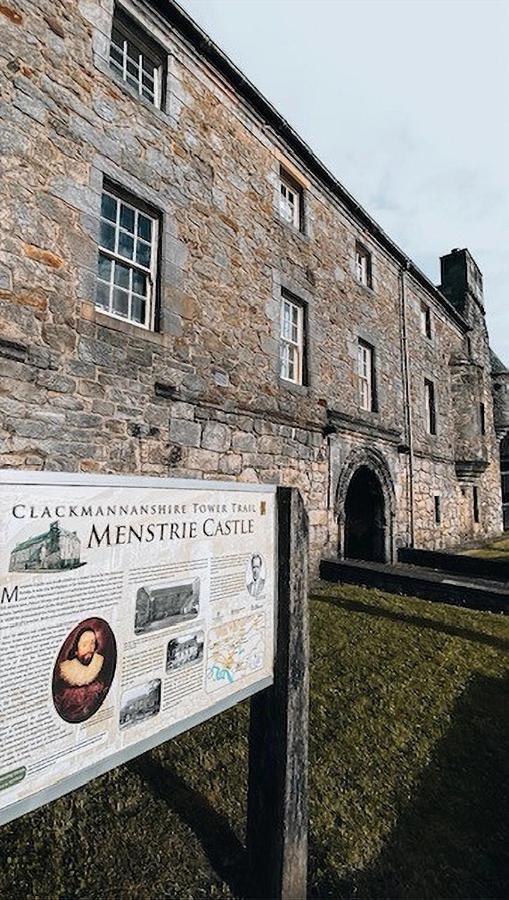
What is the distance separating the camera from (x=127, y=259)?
19.6 feet

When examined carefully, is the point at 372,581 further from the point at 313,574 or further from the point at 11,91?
the point at 11,91

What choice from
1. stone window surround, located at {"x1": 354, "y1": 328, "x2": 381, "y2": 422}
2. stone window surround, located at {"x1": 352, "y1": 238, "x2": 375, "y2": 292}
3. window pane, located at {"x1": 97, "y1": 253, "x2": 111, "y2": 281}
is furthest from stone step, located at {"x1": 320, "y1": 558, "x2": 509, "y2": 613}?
stone window surround, located at {"x1": 352, "y1": 238, "x2": 375, "y2": 292}

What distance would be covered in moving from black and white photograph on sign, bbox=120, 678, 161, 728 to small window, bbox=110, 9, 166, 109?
763cm

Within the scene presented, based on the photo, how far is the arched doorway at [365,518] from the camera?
425 inches

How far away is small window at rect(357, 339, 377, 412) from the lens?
10.8 meters

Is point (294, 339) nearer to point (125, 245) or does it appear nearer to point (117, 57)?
point (125, 245)

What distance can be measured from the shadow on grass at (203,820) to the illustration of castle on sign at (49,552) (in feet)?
6.55

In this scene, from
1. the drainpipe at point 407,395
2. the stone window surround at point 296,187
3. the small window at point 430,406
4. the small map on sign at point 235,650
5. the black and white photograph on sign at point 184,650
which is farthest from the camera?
the small window at point 430,406

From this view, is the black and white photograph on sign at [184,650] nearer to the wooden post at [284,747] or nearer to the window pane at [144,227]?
the wooden post at [284,747]

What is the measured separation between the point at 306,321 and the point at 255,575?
7.43m

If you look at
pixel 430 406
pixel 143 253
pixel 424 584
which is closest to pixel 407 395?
pixel 430 406

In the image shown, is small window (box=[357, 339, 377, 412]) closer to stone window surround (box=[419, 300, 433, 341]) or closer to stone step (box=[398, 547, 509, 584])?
stone step (box=[398, 547, 509, 584])

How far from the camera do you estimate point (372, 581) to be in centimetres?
780

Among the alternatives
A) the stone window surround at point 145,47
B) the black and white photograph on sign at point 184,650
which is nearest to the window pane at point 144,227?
the stone window surround at point 145,47
